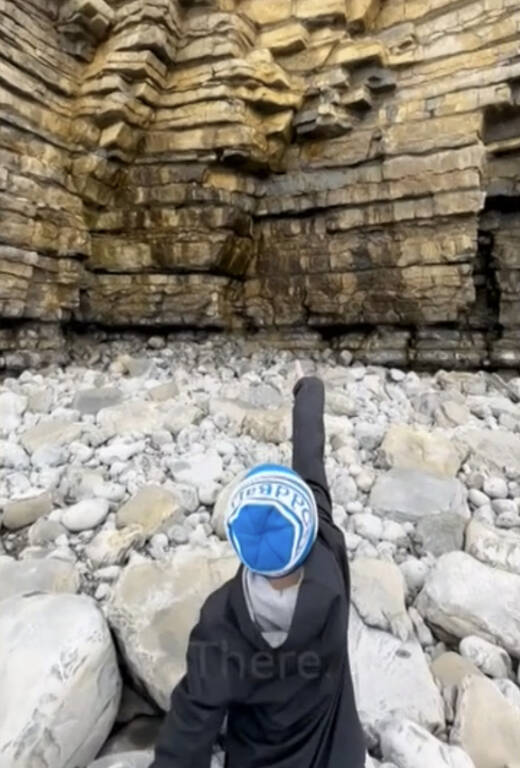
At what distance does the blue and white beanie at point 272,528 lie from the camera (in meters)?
1.00

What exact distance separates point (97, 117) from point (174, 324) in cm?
262

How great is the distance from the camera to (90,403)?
4.07m

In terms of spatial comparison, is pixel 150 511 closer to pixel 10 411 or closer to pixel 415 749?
pixel 415 749

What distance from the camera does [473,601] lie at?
1956 mm

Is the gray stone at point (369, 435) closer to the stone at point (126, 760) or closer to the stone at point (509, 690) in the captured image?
the stone at point (509, 690)

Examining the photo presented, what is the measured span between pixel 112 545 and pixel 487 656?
62.8 inches

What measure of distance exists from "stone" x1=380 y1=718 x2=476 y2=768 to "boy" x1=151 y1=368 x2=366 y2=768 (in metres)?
0.25

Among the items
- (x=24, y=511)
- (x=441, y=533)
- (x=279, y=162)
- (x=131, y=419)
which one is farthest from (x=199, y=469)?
(x=279, y=162)

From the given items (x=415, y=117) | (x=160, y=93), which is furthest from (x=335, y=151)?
(x=160, y=93)

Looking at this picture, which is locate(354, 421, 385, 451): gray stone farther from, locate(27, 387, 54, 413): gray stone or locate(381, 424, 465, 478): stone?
locate(27, 387, 54, 413): gray stone

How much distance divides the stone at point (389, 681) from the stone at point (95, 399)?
9.26ft

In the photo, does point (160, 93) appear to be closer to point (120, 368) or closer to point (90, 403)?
point (120, 368)

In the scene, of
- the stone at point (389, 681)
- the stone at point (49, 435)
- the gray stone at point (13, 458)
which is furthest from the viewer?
the stone at point (49, 435)

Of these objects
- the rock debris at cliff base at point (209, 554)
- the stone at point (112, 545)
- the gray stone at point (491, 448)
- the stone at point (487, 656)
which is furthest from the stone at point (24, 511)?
the gray stone at point (491, 448)
